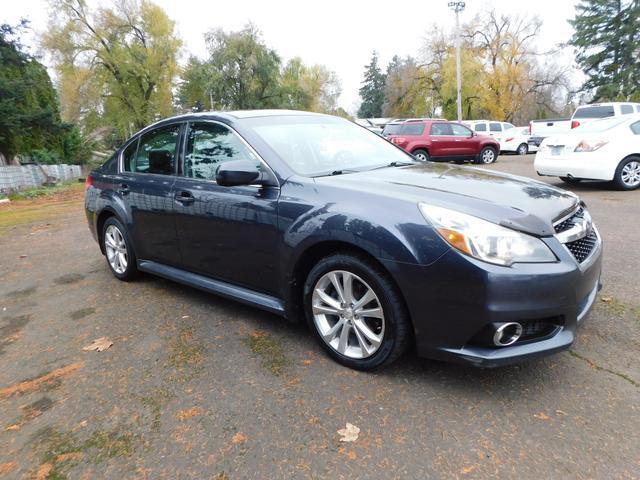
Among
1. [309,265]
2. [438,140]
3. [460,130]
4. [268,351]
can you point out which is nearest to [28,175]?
[438,140]

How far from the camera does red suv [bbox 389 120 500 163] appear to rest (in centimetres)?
1567

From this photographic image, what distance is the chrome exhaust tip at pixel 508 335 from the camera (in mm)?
2348

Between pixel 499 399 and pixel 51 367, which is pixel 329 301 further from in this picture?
pixel 51 367

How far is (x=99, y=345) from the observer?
133 inches

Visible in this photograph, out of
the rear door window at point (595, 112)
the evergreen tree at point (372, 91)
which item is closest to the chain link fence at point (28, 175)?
the rear door window at point (595, 112)

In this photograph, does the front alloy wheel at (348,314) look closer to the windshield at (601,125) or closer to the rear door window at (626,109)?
the windshield at (601,125)

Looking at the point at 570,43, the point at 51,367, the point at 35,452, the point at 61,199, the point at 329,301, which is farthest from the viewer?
the point at 570,43

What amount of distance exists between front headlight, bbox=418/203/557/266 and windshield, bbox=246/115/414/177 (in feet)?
3.66

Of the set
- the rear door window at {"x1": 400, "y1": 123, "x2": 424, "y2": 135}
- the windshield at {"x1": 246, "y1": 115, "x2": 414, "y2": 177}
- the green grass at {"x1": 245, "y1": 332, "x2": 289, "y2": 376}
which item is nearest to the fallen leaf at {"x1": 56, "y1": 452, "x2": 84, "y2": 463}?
the green grass at {"x1": 245, "y1": 332, "x2": 289, "y2": 376}

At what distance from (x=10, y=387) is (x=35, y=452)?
0.84 meters

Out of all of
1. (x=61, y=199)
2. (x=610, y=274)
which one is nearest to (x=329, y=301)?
(x=610, y=274)

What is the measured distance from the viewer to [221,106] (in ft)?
130

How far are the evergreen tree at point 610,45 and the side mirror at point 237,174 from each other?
4183 cm

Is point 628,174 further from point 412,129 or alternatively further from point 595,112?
point 595,112
